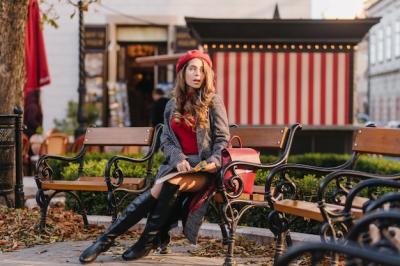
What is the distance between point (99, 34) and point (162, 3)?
1997 mm

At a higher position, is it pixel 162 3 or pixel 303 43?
pixel 162 3

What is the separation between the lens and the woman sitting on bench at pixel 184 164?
559 centimetres

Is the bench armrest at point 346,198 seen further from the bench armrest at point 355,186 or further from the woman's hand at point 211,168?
→ the woman's hand at point 211,168

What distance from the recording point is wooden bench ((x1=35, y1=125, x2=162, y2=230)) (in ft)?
22.1

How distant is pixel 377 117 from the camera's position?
6247 centimetres

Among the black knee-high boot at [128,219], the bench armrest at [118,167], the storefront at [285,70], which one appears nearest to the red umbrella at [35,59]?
the storefront at [285,70]

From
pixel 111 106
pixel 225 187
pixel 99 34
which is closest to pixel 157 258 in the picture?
pixel 225 187

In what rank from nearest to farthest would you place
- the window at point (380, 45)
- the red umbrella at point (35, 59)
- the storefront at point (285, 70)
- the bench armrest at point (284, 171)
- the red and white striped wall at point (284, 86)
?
the bench armrest at point (284, 171) < the red umbrella at point (35, 59) < the storefront at point (285, 70) < the red and white striped wall at point (284, 86) < the window at point (380, 45)

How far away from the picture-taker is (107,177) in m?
6.57

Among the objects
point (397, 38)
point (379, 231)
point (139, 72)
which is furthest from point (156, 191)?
point (397, 38)

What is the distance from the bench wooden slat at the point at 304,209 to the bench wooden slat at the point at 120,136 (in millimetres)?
2207

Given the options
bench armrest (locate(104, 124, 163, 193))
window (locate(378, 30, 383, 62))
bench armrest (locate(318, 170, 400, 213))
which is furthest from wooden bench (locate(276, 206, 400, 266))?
window (locate(378, 30, 383, 62))

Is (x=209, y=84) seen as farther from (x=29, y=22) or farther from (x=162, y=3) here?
(x=162, y=3)

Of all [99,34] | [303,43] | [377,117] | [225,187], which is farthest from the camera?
[377,117]
